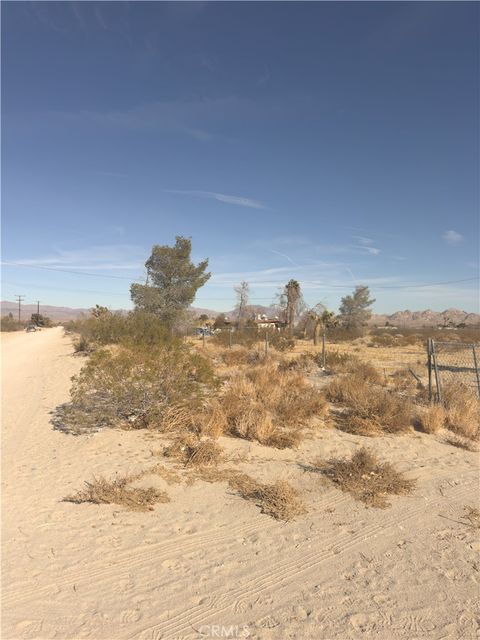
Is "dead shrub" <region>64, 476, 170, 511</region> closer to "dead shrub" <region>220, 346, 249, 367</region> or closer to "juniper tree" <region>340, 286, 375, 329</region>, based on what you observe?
"dead shrub" <region>220, 346, 249, 367</region>

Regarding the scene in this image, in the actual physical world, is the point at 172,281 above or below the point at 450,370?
above

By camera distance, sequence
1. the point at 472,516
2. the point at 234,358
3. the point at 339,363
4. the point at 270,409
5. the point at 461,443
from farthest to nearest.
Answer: the point at 234,358, the point at 339,363, the point at 270,409, the point at 461,443, the point at 472,516

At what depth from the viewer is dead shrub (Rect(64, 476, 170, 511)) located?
212 inches

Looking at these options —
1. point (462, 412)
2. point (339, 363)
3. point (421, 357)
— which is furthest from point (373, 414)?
point (421, 357)

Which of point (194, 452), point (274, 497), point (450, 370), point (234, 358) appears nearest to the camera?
point (274, 497)

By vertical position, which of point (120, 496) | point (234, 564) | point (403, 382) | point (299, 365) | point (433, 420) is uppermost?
point (299, 365)

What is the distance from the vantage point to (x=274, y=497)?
215 inches

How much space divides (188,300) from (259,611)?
30.4 metres

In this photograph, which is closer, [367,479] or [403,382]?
[367,479]

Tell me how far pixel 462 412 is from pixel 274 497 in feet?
18.8

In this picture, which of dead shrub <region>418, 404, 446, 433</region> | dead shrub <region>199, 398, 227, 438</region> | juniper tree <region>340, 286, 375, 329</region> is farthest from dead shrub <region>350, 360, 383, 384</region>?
juniper tree <region>340, 286, 375, 329</region>

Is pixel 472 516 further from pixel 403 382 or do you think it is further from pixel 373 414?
pixel 403 382

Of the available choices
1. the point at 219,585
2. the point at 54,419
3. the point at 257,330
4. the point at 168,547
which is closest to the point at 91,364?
the point at 54,419

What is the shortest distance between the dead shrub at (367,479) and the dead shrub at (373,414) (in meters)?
2.06
